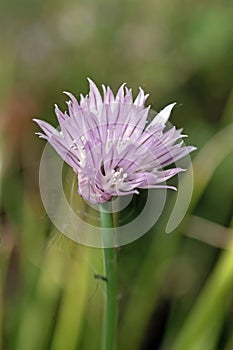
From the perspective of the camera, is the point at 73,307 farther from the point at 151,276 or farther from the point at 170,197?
the point at 170,197

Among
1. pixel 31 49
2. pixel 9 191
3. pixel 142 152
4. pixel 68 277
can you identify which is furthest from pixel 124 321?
pixel 31 49

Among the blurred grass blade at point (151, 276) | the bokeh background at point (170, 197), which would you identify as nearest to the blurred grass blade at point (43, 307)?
the bokeh background at point (170, 197)

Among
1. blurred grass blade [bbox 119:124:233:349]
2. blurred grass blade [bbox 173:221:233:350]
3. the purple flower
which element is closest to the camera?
the purple flower

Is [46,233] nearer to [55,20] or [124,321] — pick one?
[124,321]

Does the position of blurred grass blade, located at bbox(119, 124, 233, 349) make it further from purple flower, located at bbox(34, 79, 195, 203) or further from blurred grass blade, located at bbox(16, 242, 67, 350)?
purple flower, located at bbox(34, 79, 195, 203)

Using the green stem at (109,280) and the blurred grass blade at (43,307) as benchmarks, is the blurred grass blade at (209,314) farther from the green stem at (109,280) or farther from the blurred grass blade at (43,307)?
the green stem at (109,280)

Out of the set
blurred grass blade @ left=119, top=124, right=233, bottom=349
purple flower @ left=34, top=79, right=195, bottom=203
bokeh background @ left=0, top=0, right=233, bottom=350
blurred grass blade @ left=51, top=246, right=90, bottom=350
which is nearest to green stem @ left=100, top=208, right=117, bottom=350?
purple flower @ left=34, top=79, right=195, bottom=203

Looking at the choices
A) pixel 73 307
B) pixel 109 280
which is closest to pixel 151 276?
pixel 73 307
